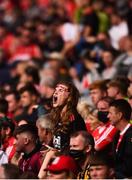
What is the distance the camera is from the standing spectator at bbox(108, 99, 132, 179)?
32.7ft

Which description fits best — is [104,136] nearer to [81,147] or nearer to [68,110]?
[68,110]

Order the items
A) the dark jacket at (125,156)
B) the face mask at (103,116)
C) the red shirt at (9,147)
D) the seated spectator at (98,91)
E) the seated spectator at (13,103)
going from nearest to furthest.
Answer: the dark jacket at (125,156) < the red shirt at (9,147) < the face mask at (103,116) < the seated spectator at (98,91) < the seated spectator at (13,103)

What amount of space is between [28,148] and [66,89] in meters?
1.03

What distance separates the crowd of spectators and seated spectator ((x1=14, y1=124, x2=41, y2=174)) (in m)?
0.01

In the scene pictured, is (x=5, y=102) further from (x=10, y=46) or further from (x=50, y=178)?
(x=10, y=46)

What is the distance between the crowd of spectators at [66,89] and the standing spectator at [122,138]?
12 millimetres

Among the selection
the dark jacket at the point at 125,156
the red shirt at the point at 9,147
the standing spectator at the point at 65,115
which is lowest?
the dark jacket at the point at 125,156

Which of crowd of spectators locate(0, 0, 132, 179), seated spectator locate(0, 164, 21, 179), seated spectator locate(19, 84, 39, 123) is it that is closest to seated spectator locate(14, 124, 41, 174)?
crowd of spectators locate(0, 0, 132, 179)

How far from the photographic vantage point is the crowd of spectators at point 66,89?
991 centimetres

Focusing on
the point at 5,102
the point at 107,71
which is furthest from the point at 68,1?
the point at 5,102

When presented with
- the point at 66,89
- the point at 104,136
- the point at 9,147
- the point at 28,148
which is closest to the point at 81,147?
the point at 104,136

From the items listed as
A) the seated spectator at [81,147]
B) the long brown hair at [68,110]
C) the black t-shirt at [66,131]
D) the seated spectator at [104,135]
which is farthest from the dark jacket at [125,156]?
the long brown hair at [68,110]

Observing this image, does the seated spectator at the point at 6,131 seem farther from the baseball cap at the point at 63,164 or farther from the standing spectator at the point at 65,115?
the baseball cap at the point at 63,164

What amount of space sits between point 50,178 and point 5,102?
13.4ft
